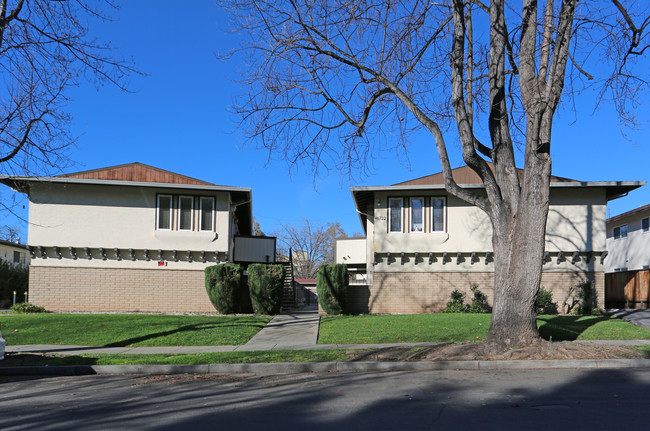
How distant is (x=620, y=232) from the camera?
34.3 m

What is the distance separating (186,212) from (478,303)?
13097 millimetres

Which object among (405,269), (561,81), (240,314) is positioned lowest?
(240,314)

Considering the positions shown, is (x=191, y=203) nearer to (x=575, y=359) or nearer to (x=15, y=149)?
(x=15, y=149)

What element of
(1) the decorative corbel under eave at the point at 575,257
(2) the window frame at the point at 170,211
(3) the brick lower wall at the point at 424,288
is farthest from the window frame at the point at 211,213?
(1) the decorative corbel under eave at the point at 575,257

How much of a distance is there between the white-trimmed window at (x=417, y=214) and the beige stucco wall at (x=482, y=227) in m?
0.23

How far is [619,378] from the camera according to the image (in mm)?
8836

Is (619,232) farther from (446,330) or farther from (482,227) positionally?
(446,330)

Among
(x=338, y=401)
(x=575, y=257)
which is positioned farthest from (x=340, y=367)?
(x=575, y=257)

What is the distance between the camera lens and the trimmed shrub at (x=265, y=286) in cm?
2125

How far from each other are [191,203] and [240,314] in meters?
5.53

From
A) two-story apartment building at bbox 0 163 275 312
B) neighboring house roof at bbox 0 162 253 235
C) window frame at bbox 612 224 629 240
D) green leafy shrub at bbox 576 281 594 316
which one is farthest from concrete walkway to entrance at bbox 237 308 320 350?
window frame at bbox 612 224 629 240

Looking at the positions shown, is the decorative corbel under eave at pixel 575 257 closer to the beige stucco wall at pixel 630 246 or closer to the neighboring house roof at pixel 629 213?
the neighboring house roof at pixel 629 213

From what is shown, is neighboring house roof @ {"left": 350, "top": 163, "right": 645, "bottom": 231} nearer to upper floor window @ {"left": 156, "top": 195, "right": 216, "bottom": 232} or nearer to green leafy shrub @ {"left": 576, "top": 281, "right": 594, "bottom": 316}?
green leafy shrub @ {"left": 576, "top": 281, "right": 594, "bottom": 316}

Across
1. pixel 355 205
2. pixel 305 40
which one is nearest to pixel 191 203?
pixel 355 205
